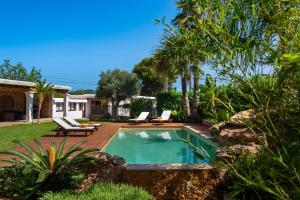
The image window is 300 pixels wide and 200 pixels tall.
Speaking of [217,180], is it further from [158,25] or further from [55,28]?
[55,28]

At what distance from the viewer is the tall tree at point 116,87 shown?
3200cm

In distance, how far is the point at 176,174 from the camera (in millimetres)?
6387

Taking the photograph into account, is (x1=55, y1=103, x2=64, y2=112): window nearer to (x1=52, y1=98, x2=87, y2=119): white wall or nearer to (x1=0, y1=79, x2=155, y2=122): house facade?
(x1=0, y1=79, x2=155, y2=122): house facade

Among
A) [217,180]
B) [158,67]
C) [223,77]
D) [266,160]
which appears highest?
[158,67]

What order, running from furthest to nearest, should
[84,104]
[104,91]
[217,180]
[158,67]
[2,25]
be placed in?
[2,25] < [84,104] < [104,91] < [158,67] < [217,180]

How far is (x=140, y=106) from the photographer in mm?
31484

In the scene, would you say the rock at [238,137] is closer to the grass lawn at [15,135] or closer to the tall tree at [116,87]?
the grass lawn at [15,135]

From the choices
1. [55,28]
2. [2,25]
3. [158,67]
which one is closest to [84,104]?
[55,28]

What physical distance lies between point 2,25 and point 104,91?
93.4ft

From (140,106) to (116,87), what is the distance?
9.74ft

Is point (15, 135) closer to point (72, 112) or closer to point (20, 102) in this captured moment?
point (20, 102)

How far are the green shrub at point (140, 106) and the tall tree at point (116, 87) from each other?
4.25 feet

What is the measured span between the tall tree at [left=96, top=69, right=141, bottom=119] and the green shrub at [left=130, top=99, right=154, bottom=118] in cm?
129

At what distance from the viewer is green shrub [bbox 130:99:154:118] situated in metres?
31.5
